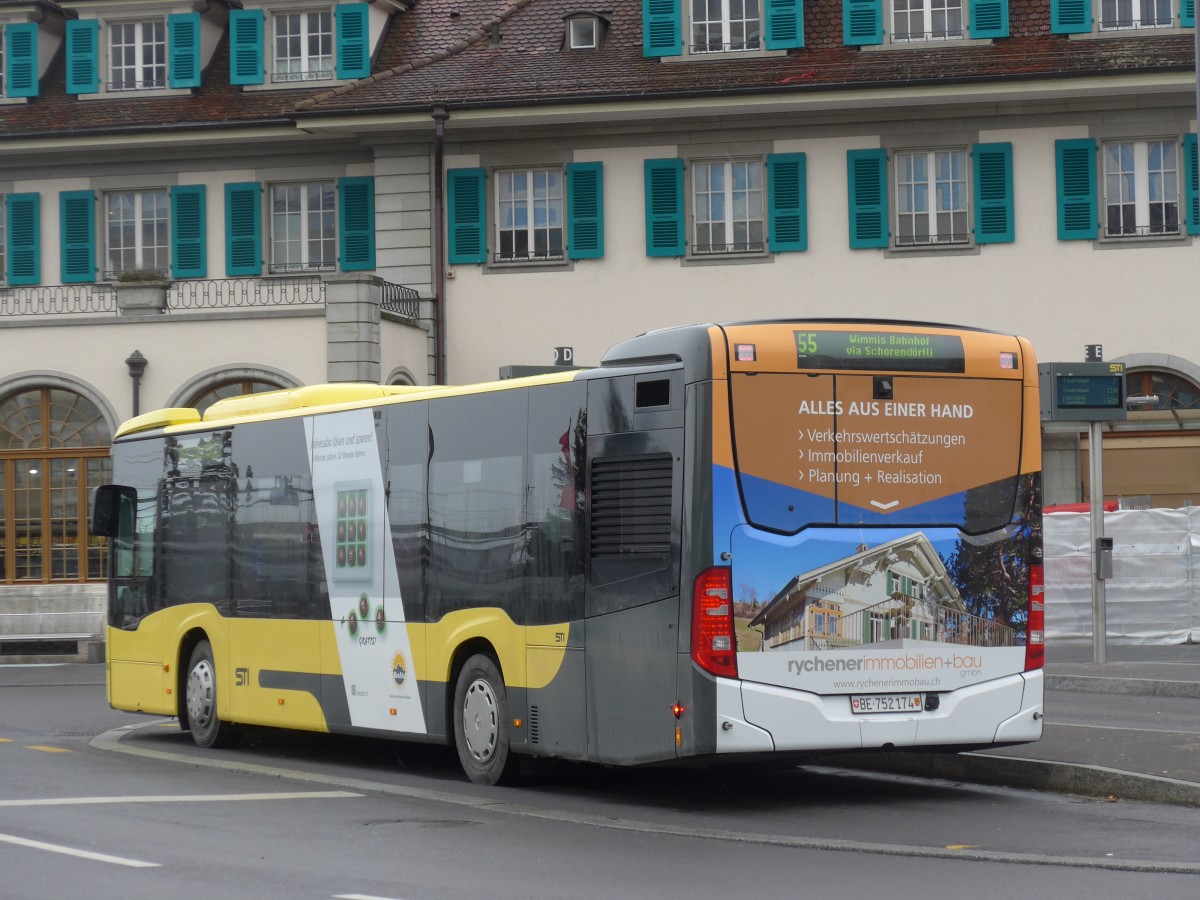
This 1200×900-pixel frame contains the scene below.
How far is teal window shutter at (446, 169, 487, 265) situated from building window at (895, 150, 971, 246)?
6.63 m

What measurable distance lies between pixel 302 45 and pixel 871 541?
23985 millimetres

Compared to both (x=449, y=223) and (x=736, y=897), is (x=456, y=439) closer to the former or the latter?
(x=736, y=897)

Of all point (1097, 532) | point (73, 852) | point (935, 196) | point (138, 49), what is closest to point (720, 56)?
point (935, 196)

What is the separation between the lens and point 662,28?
3039cm

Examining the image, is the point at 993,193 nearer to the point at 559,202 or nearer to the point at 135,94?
the point at 559,202

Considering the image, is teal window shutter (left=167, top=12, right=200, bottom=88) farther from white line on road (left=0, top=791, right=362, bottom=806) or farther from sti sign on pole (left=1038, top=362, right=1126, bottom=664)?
white line on road (left=0, top=791, right=362, bottom=806)

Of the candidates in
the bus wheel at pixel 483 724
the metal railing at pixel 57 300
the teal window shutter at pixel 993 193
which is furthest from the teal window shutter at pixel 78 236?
the bus wheel at pixel 483 724

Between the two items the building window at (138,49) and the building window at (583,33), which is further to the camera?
the building window at (138,49)

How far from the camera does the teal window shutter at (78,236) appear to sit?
32.5 m

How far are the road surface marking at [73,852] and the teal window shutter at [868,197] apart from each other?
830 inches

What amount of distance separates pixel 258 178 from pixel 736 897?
25.5m

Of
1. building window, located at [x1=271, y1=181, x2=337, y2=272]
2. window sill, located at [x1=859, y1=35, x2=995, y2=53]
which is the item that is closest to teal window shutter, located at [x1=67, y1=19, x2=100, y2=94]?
building window, located at [x1=271, y1=181, x2=337, y2=272]

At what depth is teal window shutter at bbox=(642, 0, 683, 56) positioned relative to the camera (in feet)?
99.5

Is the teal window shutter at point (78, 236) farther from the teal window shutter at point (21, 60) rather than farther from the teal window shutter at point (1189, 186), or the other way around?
the teal window shutter at point (1189, 186)
